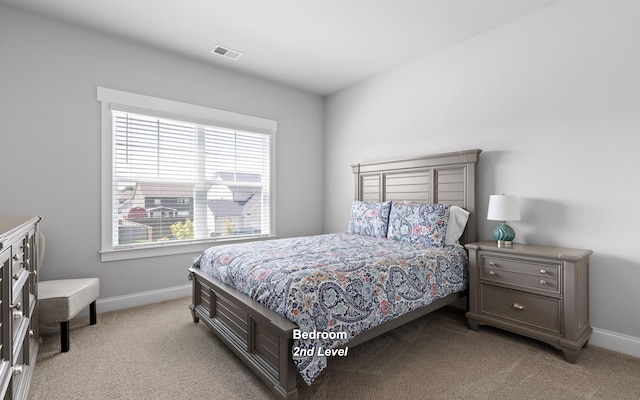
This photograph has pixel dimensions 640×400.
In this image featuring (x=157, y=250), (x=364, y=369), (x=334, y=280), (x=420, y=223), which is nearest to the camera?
(x=334, y=280)

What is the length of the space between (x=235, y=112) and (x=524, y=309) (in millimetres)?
3678

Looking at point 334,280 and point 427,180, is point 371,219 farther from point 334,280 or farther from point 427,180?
point 334,280

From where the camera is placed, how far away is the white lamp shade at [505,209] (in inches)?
102

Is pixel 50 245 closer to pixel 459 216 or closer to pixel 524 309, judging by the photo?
pixel 459 216

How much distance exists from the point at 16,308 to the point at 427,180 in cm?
340

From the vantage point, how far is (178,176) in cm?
357

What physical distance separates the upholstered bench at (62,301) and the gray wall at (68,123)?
48 centimetres

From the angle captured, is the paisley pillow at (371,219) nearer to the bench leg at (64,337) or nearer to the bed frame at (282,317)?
the bed frame at (282,317)

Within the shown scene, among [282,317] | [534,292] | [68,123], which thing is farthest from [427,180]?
[68,123]

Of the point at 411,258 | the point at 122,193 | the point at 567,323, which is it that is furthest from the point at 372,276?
the point at 122,193

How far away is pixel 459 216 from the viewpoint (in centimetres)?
307

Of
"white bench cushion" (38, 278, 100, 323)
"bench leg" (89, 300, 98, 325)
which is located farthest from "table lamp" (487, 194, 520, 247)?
"bench leg" (89, 300, 98, 325)

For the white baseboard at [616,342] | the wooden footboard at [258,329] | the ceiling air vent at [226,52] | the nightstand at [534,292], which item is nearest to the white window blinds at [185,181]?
the ceiling air vent at [226,52]

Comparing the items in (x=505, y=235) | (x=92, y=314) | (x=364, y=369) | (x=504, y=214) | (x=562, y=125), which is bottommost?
(x=364, y=369)
